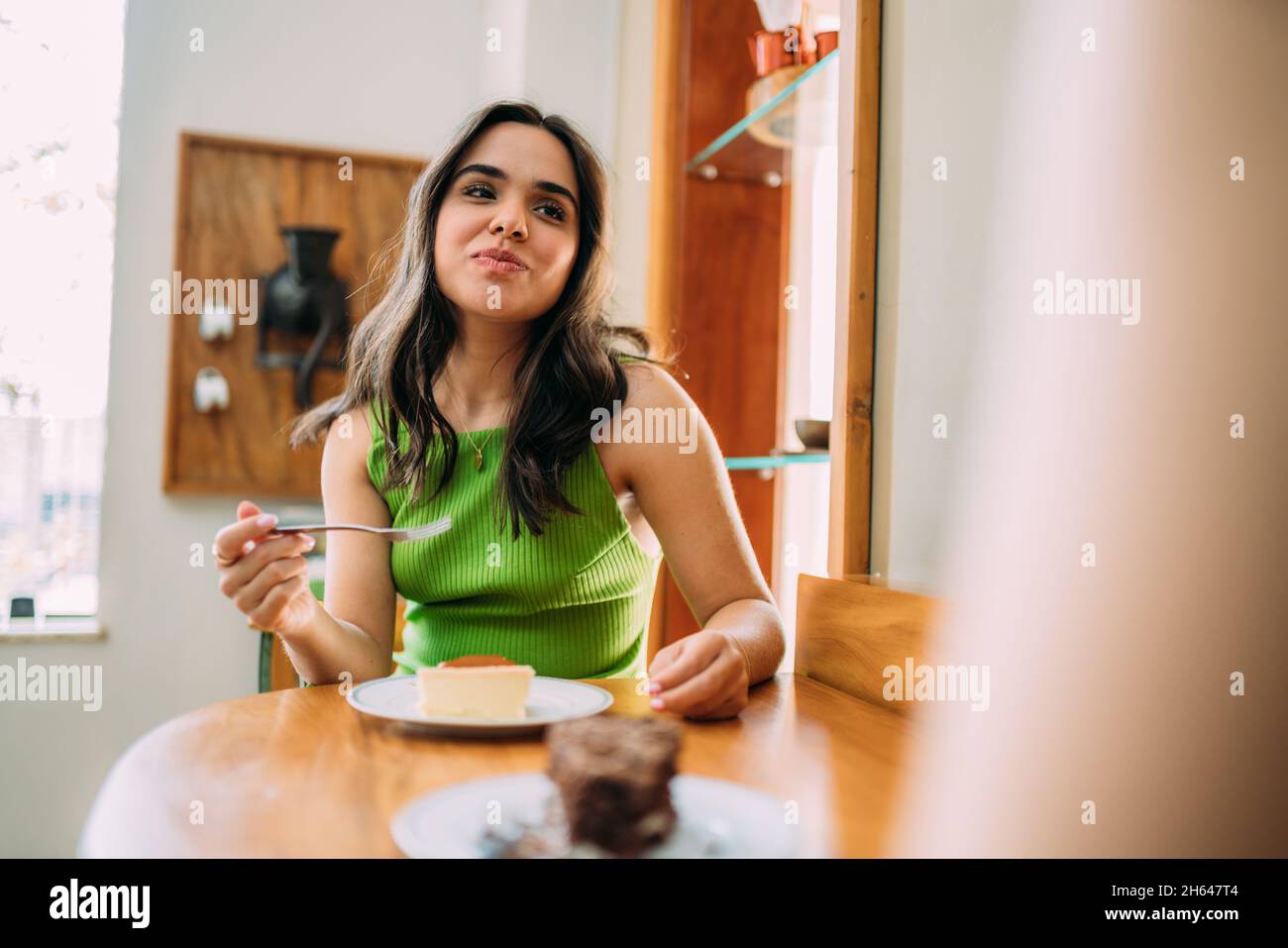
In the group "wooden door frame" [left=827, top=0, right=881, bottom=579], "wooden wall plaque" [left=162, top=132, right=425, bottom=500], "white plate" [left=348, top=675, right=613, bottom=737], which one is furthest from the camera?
"wooden wall plaque" [left=162, top=132, right=425, bottom=500]

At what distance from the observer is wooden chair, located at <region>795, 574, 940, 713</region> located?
99 centimetres

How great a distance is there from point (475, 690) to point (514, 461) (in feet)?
1.61

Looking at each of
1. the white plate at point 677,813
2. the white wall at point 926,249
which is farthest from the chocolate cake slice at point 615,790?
the white wall at point 926,249

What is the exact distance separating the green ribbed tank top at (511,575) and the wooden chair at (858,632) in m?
0.28

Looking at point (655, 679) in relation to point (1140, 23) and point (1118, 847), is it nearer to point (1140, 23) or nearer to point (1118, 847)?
point (1118, 847)

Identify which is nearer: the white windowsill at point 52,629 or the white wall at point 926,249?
the white wall at point 926,249

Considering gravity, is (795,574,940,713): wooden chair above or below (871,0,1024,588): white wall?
below

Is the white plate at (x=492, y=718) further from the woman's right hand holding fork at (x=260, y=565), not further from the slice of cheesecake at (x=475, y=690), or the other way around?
the woman's right hand holding fork at (x=260, y=565)

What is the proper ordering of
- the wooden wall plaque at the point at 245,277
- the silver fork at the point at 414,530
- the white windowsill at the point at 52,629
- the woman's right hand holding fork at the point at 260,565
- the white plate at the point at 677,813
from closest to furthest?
the white plate at the point at 677,813, the woman's right hand holding fork at the point at 260,565, the silver fork at the point at 414,530, the white windowsill at the point at 52,629, the wooden wall plaque at the point at 245,277

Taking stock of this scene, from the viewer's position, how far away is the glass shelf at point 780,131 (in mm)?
1556

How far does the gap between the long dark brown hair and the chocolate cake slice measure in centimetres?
68

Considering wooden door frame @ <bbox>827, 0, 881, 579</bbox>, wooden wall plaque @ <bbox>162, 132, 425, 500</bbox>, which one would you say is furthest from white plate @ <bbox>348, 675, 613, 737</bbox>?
wooden wall plaque @ <bbox>162, 132, 425, 500</bbox>

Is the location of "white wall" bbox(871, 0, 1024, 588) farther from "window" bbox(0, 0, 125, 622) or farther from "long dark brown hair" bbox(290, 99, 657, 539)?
"window" bbox(0, 0, 125, 622)

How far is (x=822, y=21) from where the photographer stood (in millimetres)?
1596
